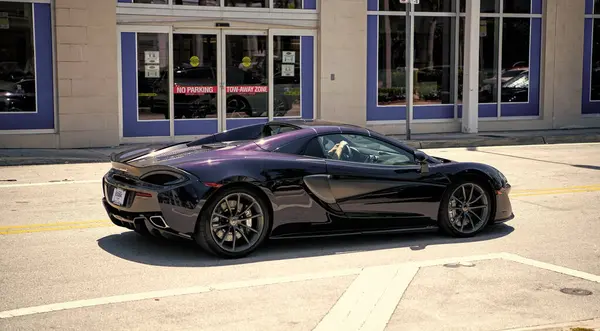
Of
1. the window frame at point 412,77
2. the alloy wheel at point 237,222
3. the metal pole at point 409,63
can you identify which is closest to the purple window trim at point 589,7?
the window frame at point 412,77

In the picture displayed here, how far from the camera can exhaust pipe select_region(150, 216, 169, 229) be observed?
7.88 m

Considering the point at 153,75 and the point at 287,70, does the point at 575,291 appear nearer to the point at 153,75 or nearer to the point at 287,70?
the point at 153,75

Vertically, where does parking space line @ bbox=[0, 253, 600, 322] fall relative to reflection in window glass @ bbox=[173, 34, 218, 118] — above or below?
below

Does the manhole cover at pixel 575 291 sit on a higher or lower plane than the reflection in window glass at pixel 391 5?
lower

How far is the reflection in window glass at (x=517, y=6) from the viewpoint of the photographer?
2278cm

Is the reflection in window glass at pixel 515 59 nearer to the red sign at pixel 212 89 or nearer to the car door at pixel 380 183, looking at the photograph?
the red sign at pixel 212 89

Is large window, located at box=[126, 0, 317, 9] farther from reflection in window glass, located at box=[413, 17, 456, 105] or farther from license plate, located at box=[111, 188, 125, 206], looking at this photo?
license plate, located at box=[111, 188, 125, 206]

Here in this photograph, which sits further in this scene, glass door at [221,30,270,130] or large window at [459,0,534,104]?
large window at [459,0,534,104]

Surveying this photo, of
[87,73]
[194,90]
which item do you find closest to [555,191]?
[194,90]

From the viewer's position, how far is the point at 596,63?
78.7 feet

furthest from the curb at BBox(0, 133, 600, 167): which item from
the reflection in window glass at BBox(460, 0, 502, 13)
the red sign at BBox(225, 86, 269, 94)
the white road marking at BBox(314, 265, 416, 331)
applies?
the white road marking at BBox(314, 265, 416, 331)

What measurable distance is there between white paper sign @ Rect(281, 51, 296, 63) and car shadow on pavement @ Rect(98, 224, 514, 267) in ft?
37.9

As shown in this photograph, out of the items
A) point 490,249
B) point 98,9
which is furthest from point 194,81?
point 490,249

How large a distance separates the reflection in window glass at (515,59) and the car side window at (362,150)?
14.9 meters
